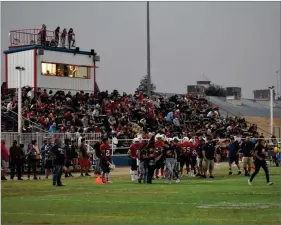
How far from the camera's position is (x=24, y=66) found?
175 feet

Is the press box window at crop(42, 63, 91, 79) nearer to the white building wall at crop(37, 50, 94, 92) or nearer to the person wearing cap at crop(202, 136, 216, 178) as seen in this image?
the white building wall at crop(37, 50, 94, 92)

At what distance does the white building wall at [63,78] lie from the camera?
2083 inches

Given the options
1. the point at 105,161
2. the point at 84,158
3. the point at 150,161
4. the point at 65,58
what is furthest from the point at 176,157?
the point at 65,58

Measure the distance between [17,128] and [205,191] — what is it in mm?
18922

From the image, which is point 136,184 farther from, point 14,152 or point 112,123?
point 112,123

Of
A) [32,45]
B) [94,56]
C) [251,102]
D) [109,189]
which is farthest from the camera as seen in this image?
[251,102]

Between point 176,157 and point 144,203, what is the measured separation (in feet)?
34.4

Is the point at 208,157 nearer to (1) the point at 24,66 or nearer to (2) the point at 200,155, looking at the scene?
(2) the point at 200,155

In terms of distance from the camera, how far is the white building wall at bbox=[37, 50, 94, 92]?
52.9 m

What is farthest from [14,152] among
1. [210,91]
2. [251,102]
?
[210,91]

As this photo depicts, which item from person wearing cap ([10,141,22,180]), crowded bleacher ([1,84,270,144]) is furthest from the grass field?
crowded bleacher ([1,84,270,144])

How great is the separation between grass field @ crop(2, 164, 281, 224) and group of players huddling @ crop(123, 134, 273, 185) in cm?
108

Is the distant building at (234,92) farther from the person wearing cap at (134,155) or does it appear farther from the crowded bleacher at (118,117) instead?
the person wearing cap at (134,155)

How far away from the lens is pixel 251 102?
79812mm
